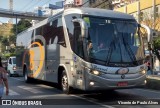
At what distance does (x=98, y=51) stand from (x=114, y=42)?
0.73 meters

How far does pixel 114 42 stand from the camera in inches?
491

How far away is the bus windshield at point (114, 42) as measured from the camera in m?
12.2

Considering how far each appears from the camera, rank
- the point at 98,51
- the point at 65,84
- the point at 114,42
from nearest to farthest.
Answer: the point at 98,51, the point at 114,42, the point at 65,84

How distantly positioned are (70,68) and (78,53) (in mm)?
1027

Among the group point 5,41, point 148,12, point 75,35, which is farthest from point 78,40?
point 5,41

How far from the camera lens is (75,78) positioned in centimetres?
1302

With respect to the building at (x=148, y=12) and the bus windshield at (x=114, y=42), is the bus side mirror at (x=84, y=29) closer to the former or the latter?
the bus windshield at (x=114, y=42)

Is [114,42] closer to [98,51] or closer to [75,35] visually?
[98,51]

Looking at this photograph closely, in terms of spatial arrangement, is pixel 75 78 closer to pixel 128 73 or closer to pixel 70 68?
pixel 70 68

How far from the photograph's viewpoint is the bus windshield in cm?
1217

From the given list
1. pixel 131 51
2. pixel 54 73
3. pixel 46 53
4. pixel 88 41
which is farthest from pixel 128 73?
pixel 46 53

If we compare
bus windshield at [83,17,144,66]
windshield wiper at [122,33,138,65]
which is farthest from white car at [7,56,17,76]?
windshield wiper at [122,33,138,65]

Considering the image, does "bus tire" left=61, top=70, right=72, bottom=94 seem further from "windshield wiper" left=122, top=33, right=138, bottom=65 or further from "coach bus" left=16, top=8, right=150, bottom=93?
"windshield wiper" left=122, top=33, right=138, bottom=65

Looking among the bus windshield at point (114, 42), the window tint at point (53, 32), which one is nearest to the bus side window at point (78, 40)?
the bus windshield at point (114, 42)
